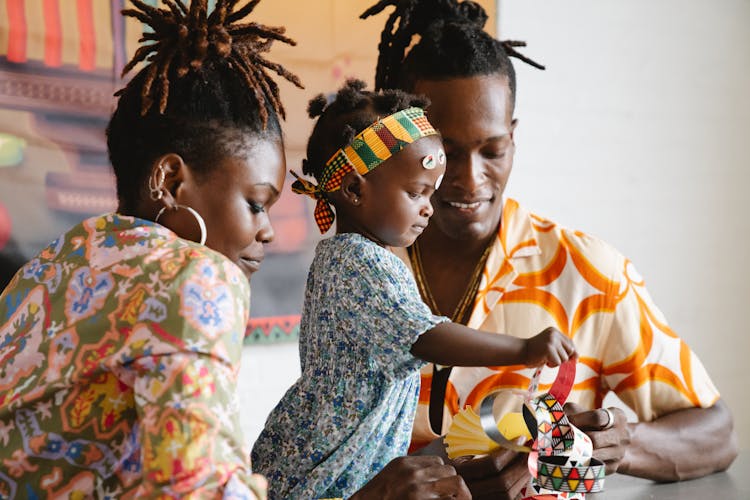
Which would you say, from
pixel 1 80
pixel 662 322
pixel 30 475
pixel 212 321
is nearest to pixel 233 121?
pixel 212 321

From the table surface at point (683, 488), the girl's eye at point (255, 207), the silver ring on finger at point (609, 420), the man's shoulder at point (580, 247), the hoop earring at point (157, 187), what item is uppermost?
the hoop earring at point (157, 187)

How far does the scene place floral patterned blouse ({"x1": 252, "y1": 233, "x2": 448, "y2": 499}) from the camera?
4.88 ft

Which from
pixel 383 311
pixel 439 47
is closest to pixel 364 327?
pixel 383 311

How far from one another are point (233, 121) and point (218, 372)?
436 millimetres

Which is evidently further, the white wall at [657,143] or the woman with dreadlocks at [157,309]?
the white wall at [657,143]

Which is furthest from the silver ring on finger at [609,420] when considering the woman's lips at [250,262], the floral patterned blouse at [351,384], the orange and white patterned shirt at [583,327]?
the woman's lips at [250,262]

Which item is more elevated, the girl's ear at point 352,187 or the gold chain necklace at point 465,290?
the girl's ear at point 352,187

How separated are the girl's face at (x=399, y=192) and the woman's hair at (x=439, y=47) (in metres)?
0.33

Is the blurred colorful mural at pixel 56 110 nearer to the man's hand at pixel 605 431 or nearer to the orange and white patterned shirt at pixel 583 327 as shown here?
the orange and white patterned shirt at pixel 583 327

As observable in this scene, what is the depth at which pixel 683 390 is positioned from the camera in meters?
1.92

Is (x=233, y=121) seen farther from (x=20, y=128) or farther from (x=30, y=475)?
(x=20, y=128)

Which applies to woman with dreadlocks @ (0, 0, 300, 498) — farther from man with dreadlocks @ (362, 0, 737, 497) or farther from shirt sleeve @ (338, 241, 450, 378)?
man with dreadlocks @ (362, 0, 737, 497)

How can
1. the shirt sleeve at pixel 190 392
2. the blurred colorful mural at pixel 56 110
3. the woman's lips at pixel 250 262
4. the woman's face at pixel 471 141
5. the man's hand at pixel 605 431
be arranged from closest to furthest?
the shirt sleeve at pixel 190 392 < the woman's lips at pixel 250 262 < the man's hand at pixel 605 431 < the woman's face at pixel 471 141 < the blurred colorful mural at pixel 56 110

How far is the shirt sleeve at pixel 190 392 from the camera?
947 millimetres
